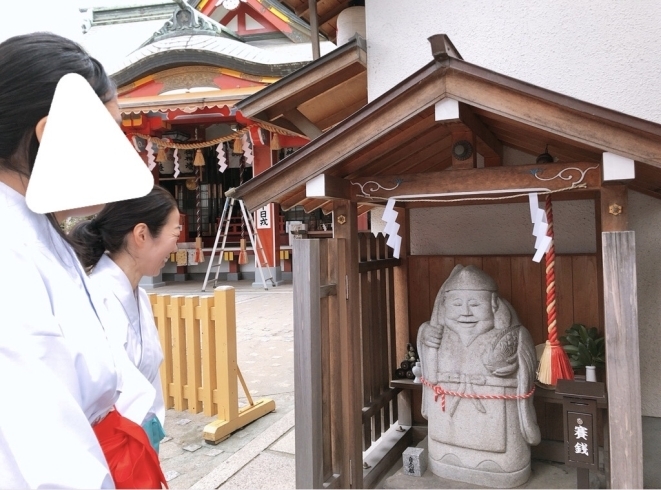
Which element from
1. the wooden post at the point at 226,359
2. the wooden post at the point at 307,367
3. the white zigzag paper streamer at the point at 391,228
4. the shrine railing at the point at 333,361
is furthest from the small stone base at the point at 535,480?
the white zigzag paper streamer at the point at 391,228

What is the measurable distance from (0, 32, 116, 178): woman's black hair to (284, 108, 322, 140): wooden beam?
452 centimetres

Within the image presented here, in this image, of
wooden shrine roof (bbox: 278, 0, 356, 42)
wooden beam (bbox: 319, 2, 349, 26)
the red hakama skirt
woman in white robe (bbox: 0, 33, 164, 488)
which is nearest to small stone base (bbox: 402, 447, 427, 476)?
the red hakama skirt

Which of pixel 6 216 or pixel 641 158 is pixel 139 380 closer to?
pixel 6 216

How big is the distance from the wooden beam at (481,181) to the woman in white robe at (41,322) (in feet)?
6.93

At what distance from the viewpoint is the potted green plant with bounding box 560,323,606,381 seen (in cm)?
341

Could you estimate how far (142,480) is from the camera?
4.26ft

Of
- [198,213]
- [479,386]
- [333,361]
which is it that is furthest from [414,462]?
[198,213]

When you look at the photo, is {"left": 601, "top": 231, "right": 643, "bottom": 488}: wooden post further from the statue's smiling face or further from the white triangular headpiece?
the white triangular headpiece

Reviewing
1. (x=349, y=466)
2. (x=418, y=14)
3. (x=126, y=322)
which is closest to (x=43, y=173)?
(x=126, y=322)

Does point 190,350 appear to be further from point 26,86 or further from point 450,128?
point 26,86

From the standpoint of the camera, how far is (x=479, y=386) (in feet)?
11.2

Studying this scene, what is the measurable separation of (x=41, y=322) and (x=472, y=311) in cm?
297

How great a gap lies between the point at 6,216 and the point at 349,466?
2.74 meters

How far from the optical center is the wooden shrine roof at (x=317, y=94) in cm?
455
